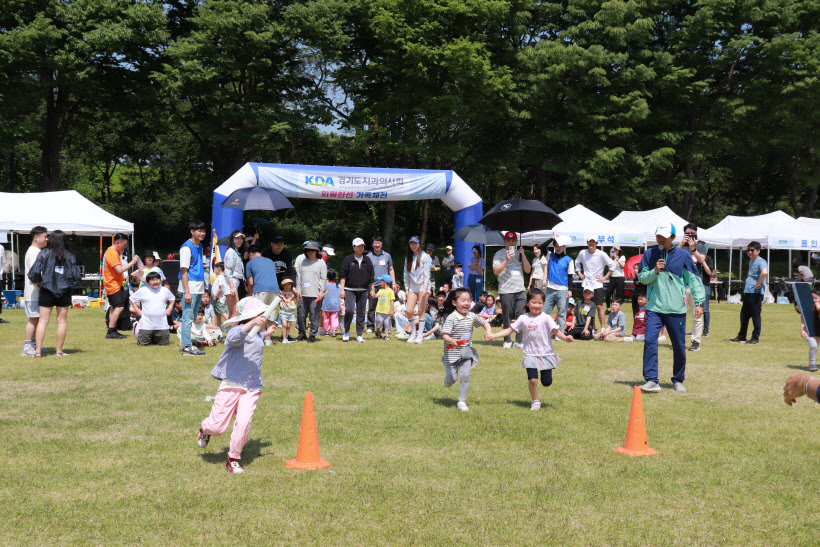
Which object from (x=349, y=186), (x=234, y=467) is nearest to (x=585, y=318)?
(x=349, y=186)

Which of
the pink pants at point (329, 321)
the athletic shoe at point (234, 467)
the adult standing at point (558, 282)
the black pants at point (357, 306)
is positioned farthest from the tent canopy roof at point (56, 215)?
the athletic shoe at point (234, 467)

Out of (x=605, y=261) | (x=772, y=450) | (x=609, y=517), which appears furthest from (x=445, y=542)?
(x=605, y=261)

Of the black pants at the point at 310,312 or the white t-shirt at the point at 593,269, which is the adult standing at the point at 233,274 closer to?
the black pants at the point at 310,312

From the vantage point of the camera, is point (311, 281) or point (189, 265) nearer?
point (189, 265)

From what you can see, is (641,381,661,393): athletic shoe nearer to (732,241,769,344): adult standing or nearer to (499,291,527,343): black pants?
(499,291,527,343): black pants

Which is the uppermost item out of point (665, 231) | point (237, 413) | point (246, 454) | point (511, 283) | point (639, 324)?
point (665, 231)

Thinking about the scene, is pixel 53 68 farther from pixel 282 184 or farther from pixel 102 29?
pixel 282 184

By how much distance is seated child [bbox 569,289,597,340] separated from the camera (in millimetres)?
14906

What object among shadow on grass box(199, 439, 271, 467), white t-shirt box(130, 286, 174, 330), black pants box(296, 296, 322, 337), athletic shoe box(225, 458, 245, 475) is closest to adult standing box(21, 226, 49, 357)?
white t-shirt box(130, 286, 174, 330)

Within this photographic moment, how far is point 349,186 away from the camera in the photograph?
1903cm

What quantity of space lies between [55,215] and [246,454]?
16.9 meters

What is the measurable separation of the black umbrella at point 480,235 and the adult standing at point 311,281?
123 inches

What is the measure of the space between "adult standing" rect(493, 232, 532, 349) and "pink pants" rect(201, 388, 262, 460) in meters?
7.95

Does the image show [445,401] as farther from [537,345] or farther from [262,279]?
[262,279]
